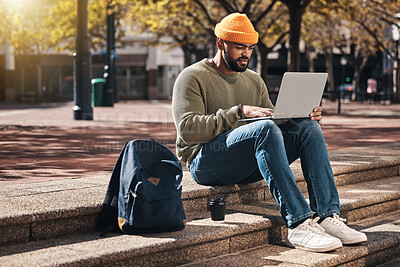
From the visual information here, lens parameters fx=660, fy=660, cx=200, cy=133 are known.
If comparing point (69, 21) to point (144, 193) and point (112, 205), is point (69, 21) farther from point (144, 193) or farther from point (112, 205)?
point (144, 193)

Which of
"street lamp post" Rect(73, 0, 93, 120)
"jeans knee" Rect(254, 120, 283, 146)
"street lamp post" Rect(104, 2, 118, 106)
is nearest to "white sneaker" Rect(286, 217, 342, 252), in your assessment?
"jeans knee" Rect(254, 120, 283, 146)

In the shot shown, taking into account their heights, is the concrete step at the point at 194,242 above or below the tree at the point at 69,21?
below

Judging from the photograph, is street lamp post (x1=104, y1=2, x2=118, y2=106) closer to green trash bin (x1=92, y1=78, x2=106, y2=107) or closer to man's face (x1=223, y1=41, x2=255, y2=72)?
green trash bin (x1=92, y1=78, x2=106, y2=107)

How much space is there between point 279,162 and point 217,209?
59 centimetres

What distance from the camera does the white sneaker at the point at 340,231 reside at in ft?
15.3

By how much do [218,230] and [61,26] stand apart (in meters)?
39.2

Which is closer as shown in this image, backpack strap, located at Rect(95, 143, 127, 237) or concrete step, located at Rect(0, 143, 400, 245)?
concrete step, located at Rect(0, 143, 400, 245)

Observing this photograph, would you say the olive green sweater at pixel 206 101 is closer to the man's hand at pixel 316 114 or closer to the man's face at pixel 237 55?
the man's face at pixel 237 55

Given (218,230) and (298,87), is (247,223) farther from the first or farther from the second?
(298,87)

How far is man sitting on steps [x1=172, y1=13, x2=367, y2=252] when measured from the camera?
179 inches

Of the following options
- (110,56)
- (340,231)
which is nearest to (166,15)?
(110,56)

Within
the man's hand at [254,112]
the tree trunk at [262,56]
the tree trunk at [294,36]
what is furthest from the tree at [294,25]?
the man's hand at [254,112]

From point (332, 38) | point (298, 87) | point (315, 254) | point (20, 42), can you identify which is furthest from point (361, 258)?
point (20, 42)

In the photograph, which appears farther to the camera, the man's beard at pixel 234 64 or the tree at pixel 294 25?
the tree at pixel 294 25
